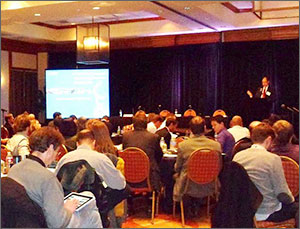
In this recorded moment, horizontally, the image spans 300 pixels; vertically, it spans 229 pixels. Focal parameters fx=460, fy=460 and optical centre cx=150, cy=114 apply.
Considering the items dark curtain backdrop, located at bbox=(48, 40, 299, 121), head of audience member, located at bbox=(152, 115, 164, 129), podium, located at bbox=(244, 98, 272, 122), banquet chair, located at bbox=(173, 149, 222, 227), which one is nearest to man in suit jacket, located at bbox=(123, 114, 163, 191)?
banquet chair, located at bbox=(173, 149, 222, 227)

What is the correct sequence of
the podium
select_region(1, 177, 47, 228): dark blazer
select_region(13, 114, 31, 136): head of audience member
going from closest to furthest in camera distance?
select_region(1, 177, 47, 228): dark blazer < select_region(13, 114, 31, 136): head of audience member < the podium

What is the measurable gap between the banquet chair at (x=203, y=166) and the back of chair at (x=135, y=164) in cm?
53

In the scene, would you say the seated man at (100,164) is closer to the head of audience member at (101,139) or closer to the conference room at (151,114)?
the conference room at (151,114)

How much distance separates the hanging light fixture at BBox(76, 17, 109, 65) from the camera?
1045cm

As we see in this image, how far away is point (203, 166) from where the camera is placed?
208 inches

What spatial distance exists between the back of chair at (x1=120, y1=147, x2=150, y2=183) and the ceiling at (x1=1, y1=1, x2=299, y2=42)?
3534 millimetres

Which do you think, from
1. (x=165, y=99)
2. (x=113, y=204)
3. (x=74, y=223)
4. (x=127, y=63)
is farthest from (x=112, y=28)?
(x=74, y=223)

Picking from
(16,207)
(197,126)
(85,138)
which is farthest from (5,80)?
(16,207)

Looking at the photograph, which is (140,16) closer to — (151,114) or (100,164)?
(151,114)

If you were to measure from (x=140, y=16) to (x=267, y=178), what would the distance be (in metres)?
9.30

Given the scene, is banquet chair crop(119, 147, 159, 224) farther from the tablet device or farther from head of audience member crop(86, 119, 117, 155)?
the tablet device

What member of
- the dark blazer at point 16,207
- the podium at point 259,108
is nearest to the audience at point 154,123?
the podium at point 259,108

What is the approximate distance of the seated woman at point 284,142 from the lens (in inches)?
174

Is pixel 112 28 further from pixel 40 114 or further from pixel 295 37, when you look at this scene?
pixel 295 37
